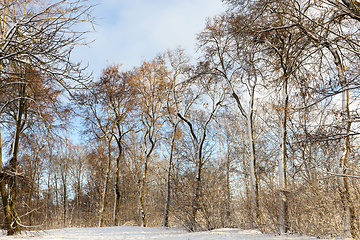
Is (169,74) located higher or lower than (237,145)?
higher

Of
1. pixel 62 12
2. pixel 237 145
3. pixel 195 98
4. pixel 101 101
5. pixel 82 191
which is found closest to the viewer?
pixel 62 12

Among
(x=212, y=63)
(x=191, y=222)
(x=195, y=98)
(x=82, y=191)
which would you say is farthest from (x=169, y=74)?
(x=82, y=191)

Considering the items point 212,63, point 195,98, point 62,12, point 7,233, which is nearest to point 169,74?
point 195,98

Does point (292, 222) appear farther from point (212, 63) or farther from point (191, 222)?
point (212, 63)

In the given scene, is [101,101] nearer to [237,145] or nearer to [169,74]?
[169,74]

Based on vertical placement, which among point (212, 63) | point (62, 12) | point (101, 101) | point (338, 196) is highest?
point (212, 63)

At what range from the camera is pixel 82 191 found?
2781cm

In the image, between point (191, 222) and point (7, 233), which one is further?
point (191, 222)

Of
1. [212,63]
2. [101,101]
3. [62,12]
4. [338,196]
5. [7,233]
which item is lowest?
[7,233]

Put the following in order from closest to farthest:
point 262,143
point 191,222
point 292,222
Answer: point 292,222
point 191,222
point 262,143

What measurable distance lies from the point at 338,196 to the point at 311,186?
620mm

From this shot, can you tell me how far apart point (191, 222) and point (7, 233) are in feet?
22.6

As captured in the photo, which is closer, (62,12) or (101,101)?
(62,12)

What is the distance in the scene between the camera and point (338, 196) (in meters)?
6.06
